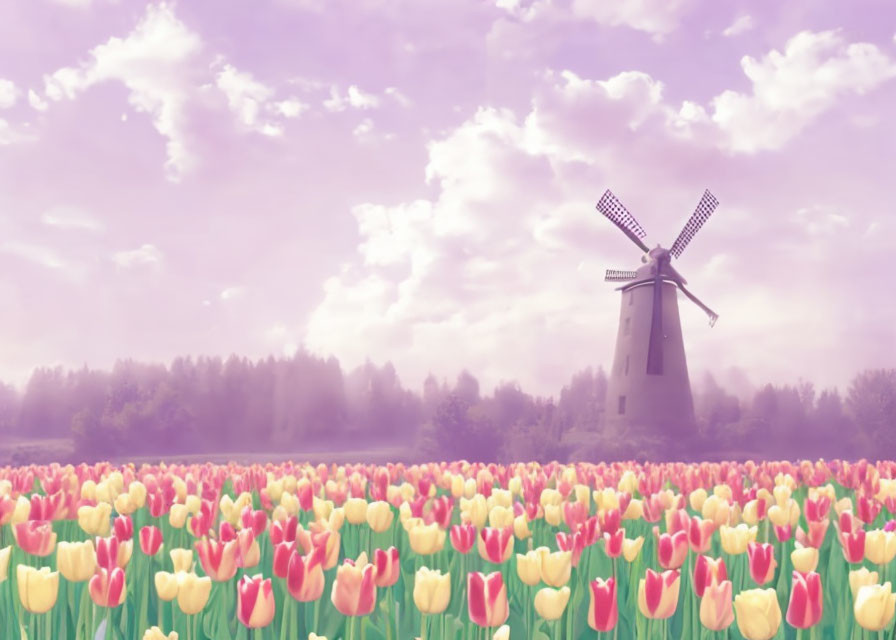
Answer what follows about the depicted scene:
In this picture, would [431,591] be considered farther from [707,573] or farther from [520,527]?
[520,527]

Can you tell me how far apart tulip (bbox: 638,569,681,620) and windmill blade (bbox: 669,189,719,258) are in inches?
1483

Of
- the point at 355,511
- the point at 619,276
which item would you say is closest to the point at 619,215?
the point at 619,276

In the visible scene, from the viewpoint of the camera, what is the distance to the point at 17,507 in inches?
242

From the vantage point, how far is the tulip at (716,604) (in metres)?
3.63

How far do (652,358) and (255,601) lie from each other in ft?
117

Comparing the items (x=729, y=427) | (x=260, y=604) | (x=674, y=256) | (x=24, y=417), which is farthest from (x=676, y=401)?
(x=24, y=417)

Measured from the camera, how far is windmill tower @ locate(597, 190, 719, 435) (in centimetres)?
3816

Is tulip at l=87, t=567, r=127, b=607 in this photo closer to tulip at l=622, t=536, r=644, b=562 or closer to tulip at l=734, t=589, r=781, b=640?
tulip at l=622, t=536, r=644, b=562

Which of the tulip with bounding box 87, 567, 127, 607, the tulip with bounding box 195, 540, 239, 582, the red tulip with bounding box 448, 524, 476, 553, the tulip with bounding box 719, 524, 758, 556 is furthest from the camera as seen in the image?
the tulip with bounding box 719, 524, 758, 556

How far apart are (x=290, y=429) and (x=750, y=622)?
69552 mm

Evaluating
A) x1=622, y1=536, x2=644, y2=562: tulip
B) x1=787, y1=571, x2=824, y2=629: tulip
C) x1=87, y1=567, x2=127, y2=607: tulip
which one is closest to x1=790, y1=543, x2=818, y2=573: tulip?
x1=622, y1=536, x2=644, y2=562: tulip

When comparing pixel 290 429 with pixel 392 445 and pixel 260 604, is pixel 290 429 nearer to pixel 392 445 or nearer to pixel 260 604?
pixel 392 445

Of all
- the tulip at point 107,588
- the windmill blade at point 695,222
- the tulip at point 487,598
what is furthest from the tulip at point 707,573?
the windmill blade at point 695,222

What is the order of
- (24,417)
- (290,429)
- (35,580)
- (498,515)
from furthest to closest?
1. (24,417)
2. (290,429)
3. (498,515)
4. (35,580)
